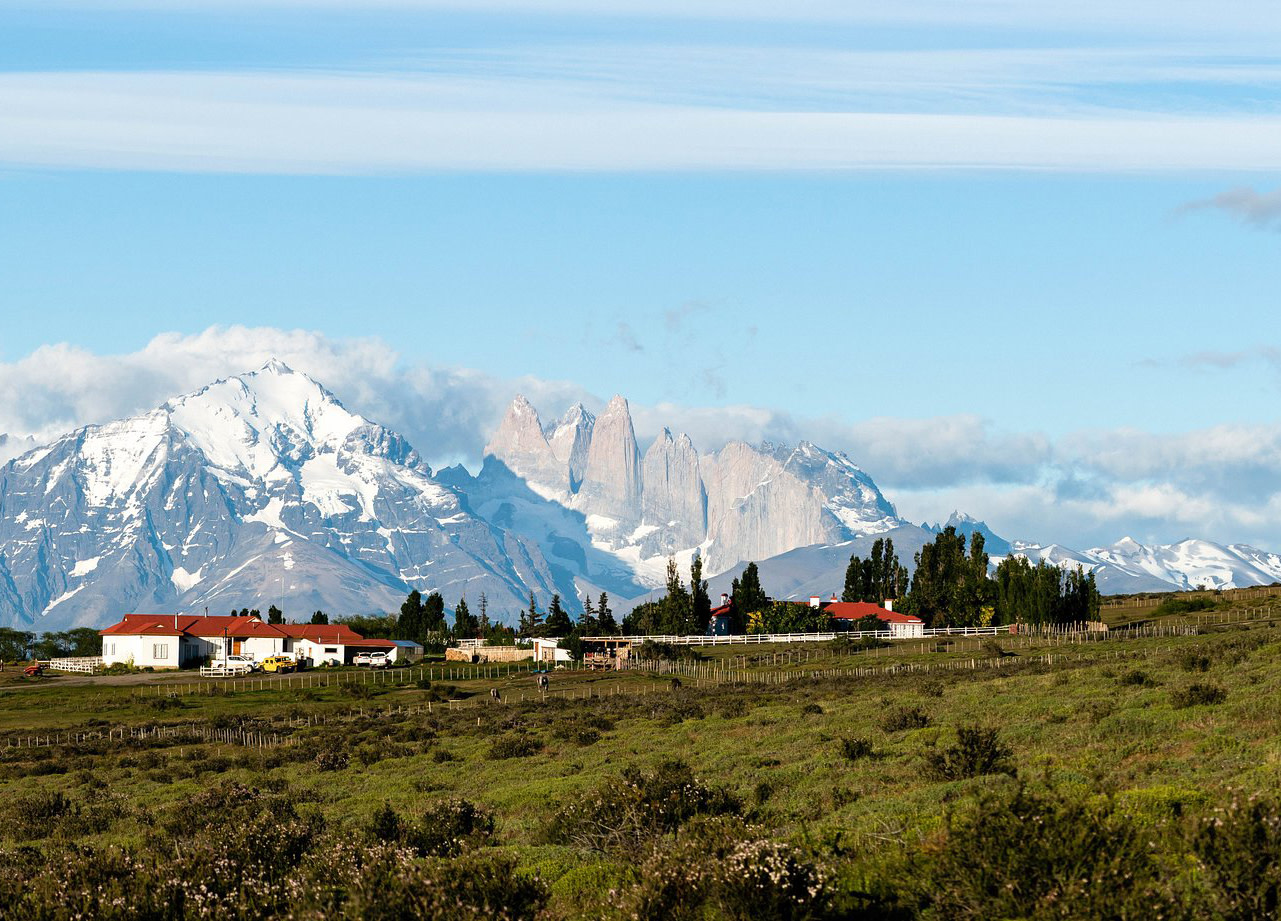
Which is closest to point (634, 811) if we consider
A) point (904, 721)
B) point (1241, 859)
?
point (1241, 859)

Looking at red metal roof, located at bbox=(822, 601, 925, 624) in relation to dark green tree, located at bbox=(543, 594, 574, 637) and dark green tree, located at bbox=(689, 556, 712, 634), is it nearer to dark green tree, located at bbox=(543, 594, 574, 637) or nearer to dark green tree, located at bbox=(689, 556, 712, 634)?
dark green tree, located at bbox=(689, 556, 712, 634)

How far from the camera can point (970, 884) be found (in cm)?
1581

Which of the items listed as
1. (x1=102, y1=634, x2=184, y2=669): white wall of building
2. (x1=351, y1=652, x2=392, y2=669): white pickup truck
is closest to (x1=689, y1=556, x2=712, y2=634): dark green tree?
(x1=351, y1=652, x2=392, y2=669): white pickup truck

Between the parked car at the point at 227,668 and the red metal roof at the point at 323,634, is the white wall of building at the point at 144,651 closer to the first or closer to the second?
the parked car at the point at 227,668

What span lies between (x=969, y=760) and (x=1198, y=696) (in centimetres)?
997

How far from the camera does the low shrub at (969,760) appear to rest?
93.4ft

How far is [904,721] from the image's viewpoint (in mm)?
41844

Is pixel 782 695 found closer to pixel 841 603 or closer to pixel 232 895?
pixel 232 895

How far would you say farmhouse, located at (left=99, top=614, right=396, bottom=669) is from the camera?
157750 mm

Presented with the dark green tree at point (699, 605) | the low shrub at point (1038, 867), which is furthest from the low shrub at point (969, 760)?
the dark green tree at point (699, 605)

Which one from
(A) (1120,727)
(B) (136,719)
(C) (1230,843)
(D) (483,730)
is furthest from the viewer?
(B) (136,719)

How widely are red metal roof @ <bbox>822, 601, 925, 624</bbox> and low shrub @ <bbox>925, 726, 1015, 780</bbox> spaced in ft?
461

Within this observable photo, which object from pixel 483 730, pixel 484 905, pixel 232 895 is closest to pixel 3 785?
pixel 483 730

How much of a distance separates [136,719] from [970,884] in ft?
249
